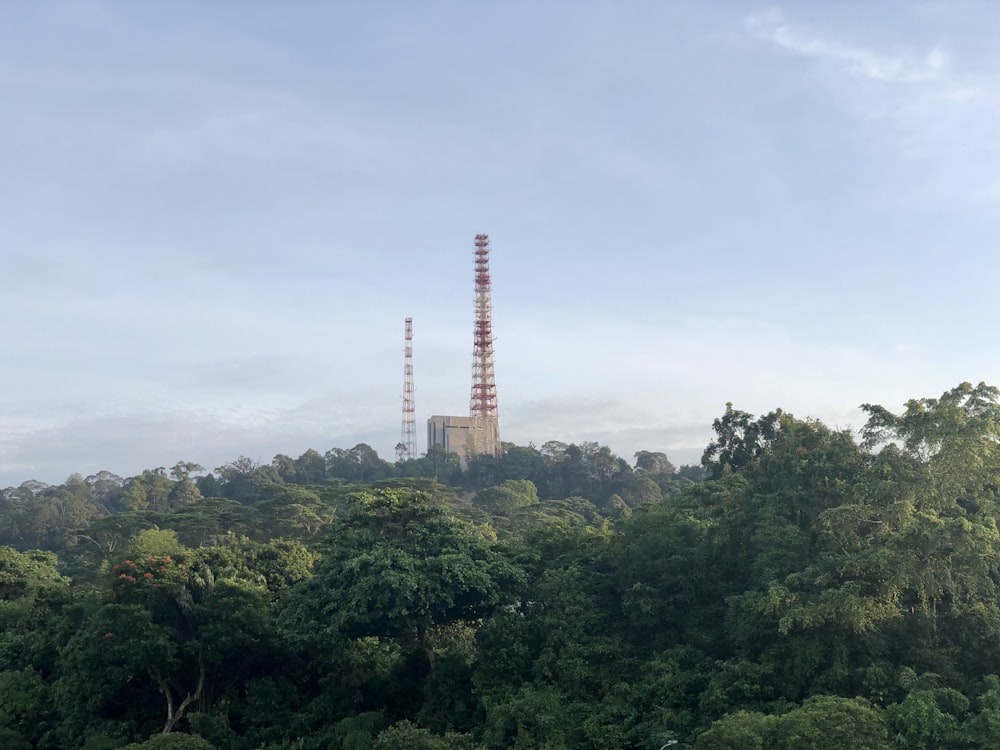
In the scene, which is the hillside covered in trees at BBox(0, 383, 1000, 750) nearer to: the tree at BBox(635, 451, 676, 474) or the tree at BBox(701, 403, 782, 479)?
the tree at BBox(701, 403, 782, 479)

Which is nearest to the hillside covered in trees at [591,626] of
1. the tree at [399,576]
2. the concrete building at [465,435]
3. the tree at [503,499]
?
the tree at [399,576]

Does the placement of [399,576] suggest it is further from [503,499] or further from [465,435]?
[465,435]

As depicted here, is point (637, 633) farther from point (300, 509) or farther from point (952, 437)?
point (300, 509)

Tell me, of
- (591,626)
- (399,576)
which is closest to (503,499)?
(591,626)

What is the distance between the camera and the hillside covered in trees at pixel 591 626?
691 inches

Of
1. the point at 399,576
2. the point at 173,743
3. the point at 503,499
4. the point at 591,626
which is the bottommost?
the point at 173,743

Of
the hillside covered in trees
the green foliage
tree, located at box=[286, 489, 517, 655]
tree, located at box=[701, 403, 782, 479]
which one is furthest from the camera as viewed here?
tree, located at box=[701, 403, 782, 479]

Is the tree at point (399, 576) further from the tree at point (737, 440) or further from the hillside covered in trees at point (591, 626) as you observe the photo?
the tree at point (737, 440)

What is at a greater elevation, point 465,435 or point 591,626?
point 465,435

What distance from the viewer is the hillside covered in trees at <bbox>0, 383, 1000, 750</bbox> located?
17.6 metres

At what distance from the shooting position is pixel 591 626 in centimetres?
2220

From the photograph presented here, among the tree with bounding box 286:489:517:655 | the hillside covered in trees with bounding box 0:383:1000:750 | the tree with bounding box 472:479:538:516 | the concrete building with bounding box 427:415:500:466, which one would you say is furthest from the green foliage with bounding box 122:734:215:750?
the concrete building with bounding box 427:415:500:466

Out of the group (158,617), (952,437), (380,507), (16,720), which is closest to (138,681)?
(158,617)

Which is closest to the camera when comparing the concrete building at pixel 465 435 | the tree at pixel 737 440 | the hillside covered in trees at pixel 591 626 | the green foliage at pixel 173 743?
the hillside covered in trees at pixel 591 626
